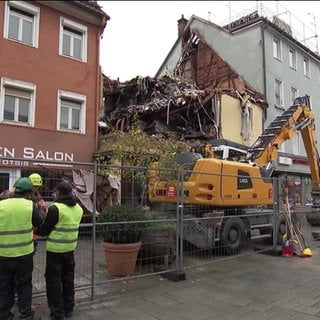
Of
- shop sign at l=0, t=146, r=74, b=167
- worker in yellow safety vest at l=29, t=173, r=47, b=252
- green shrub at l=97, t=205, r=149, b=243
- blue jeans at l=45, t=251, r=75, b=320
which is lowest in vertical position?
blue jeans at l=45, t=251, r=75, b=320

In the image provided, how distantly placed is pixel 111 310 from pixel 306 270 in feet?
15.7

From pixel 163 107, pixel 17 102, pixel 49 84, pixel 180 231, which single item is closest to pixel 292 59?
pixel 163 107

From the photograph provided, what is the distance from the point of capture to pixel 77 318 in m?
5.22

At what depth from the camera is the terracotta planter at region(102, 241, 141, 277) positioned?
23.2ft

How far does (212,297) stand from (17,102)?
9483mm

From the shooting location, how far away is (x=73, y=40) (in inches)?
572

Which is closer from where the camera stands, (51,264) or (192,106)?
(51,264)

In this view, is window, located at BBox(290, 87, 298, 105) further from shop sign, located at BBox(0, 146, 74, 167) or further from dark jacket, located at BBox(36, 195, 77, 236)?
dark jacket, located at BBox(36, 195, 77, 236)

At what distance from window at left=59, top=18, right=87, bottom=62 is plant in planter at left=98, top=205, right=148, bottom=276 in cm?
881

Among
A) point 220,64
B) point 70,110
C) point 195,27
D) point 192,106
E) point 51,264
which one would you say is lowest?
point 51,264

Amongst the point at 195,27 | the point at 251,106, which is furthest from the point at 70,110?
the point at 195,27

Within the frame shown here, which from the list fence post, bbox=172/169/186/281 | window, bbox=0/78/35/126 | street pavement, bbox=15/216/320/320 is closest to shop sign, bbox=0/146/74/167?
window, bbox=0/78/35/126

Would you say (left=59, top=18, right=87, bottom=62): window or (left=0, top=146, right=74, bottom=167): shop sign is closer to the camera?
(left=0, top=146, right=74, bottom=167): shop sign

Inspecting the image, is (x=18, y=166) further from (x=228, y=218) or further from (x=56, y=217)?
(x=228, y=218)
